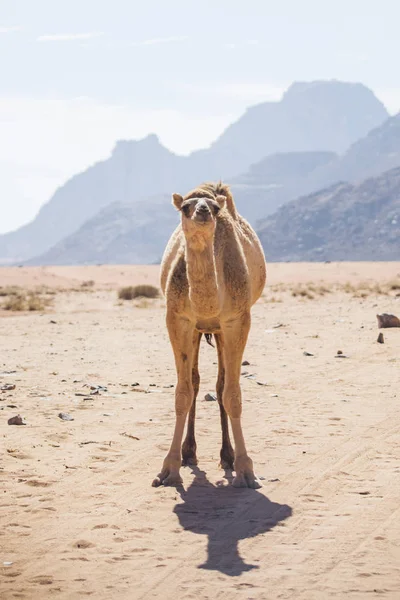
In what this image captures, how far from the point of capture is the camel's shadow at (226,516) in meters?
6.11

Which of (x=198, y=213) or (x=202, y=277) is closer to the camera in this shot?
(x=198, y=213)

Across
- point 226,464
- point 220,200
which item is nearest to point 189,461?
point 226,464

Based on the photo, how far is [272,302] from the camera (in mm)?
32062

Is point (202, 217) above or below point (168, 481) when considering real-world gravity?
above

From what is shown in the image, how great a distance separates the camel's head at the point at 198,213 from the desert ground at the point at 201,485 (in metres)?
2.20

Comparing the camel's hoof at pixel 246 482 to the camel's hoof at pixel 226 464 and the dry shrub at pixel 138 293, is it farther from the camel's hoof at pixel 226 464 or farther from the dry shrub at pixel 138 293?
the dry shrub at pixel 138 293

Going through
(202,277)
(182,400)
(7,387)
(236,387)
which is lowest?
(7,387)

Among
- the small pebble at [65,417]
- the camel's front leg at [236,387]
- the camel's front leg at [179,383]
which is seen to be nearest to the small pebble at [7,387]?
the small pebble at [65,417]

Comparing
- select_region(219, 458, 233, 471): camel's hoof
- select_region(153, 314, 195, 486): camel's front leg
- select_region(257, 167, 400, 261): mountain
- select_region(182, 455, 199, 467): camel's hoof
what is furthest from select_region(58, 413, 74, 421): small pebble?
select_region(257, 167, 400, 261): mountain

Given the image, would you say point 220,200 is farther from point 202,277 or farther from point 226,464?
point 226,464

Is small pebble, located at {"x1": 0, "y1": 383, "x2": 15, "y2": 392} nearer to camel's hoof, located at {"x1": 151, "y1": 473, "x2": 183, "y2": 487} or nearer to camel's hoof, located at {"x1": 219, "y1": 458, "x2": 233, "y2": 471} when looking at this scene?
camel's hoof, located at {"x1": 219, "y1": 458, "x2": 233, "y2": 471}

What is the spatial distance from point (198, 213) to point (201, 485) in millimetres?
2515

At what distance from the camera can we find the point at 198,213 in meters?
6.88

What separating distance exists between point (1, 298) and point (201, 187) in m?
31.5
